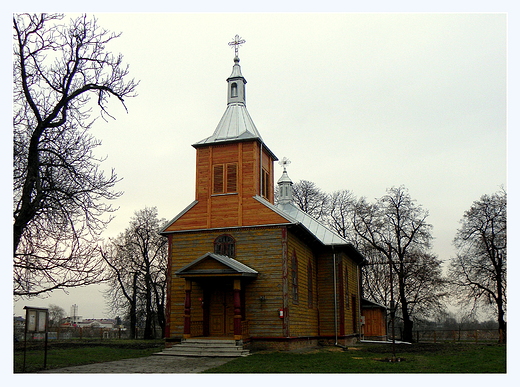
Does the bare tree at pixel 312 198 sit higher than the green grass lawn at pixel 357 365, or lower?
higher

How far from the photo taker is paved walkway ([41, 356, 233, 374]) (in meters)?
15.1

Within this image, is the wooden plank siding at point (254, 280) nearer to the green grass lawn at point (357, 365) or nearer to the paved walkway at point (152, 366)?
the green grass lawn at point (357, 365)

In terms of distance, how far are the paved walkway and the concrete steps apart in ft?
2.00

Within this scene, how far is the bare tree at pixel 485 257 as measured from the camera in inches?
1222

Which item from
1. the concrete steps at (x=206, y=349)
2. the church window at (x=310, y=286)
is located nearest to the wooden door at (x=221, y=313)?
the concrete steps at (x=206, y=349)

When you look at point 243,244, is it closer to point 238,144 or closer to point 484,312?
point 238,144

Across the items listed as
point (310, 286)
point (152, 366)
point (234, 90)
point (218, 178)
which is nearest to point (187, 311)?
point (152, 366)

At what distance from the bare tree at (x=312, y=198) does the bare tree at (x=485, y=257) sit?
46.2 feet

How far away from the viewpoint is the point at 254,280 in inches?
878

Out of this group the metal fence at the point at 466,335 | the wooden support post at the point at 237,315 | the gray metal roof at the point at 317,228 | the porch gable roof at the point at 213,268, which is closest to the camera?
the wooden support post at the point at 237,315

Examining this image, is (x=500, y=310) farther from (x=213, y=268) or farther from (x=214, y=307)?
(x=213, y=268)

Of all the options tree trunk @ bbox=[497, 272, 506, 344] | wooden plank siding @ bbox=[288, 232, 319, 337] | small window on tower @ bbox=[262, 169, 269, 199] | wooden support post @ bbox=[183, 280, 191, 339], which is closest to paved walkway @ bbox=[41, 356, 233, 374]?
wooden support post @ bbox=[183, 280, 191, 339]

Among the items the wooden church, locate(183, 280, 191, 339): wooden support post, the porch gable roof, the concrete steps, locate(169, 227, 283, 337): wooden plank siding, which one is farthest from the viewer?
locate(169, 227, 283, 337): wooden plank siding

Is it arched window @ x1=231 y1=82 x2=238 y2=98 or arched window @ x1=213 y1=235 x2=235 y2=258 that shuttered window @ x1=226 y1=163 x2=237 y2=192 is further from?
arched window @ x1=231 y1=82 x2=238 y2=98
